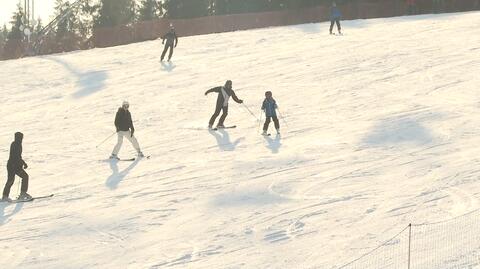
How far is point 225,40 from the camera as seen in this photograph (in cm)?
3528

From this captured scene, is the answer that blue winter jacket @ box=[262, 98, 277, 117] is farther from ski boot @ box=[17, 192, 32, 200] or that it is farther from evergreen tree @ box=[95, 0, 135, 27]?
evergreen tree @ box=[95, 0, 135, 27]

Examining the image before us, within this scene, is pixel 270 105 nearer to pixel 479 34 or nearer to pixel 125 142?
pixel 125 142

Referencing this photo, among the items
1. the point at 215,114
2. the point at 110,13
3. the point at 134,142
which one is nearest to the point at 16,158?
the point at 134,142

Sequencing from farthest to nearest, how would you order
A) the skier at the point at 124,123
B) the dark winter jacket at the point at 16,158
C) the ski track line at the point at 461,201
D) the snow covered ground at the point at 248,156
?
the skier at the point at 124,123, the dark winter jacket at the point at 16,158, the ski track line at the point at 461,201, the snow covered ground at the point at 248,156

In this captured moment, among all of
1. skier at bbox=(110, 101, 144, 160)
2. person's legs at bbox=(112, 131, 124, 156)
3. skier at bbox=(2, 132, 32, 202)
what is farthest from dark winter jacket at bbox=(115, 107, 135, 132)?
skier at bbox=(2, 132, 32, 202)

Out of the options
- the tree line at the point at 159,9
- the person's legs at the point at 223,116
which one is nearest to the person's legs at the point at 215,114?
the person's legs at the point at 223,116

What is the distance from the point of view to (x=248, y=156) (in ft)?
54.0

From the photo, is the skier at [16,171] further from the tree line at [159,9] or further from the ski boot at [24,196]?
the tree line at [159,9]

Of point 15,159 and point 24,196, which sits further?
point 15,159

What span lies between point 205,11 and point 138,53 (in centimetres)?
3096

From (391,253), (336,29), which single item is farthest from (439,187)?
(336,29)

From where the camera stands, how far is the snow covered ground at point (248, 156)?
1143 centimetres

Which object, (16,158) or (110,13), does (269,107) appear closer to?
(16,158)

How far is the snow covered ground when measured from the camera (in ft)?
37.5
